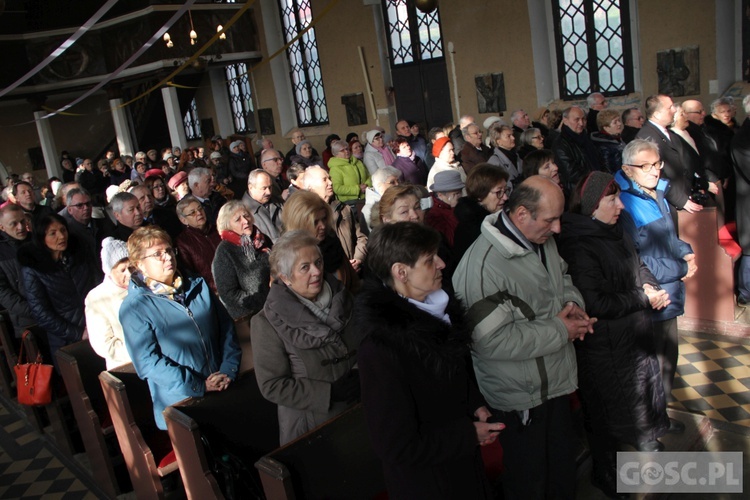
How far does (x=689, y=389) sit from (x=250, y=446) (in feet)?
9.26

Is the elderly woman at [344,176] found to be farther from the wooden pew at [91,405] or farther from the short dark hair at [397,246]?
the short dark hair at [397,246]

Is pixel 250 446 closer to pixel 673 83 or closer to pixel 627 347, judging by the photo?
pixel 627 347

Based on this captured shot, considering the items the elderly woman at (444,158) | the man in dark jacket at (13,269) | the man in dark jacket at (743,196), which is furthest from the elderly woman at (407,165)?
the man in dark jacket at (13,269)

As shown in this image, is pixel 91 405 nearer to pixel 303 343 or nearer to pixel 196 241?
pixel 196 241

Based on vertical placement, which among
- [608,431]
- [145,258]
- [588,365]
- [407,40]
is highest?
[407,40]

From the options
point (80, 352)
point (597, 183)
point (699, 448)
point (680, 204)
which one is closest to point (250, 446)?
point (80, 352)

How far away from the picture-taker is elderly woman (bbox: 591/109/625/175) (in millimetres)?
6180

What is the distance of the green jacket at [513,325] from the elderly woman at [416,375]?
0.78 feet

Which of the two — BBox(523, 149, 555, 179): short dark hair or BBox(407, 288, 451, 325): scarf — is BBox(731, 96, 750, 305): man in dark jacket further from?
BBox(407, 288, 451, 325): scarf

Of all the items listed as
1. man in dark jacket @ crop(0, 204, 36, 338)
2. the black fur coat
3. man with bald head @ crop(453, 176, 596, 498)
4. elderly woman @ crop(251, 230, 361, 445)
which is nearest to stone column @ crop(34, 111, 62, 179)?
man in dark jacket @ crop(0, 204, 36, 338)

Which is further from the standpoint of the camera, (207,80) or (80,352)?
(207,80)

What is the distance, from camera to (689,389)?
4219mm

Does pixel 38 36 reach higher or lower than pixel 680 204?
higher

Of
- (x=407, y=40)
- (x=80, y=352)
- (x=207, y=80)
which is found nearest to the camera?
(x=80, y=352)
